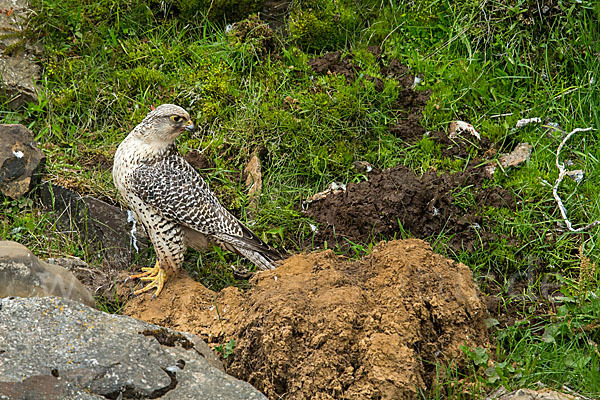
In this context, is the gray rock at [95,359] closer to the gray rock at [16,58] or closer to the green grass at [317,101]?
the green grass at [317,101]

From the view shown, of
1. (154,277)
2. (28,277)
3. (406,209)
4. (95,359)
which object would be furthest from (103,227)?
(406,209)

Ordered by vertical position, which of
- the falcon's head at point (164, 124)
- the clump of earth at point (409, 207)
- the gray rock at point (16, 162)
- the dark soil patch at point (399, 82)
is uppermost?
the falcon's head at point (164, 124)

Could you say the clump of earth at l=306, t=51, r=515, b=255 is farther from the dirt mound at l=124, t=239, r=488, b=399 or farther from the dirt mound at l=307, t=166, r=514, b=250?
the dirt mound at l=124, t=239, r=488, b=399

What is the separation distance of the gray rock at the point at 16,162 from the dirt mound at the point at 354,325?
219cm

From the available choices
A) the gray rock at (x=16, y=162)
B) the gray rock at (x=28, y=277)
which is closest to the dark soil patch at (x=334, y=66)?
the gray rock at (x=16, y=162)

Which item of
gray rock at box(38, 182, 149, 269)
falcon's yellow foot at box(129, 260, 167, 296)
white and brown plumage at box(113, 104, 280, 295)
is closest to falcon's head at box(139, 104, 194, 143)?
white and brown plumage at box(113, 104, 280, 295)

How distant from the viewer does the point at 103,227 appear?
18.1 feet

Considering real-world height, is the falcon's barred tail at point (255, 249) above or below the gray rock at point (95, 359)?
below

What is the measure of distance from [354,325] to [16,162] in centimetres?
342

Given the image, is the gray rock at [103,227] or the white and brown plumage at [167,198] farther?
the gray rock at [103,227]

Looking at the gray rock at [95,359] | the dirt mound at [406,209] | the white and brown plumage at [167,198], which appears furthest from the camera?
the dirt mound at [406,209]

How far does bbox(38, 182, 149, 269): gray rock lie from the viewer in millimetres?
5477

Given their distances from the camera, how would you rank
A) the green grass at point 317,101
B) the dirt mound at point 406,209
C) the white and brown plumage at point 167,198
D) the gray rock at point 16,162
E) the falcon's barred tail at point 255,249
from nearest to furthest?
the white and brown plumage at point 167,198, the falcon's barred tail at point 255,249, the dirt mound at point 406,209, the green grass at point 317,101, the gray rock at point 16,162

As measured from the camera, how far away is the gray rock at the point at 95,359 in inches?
123
